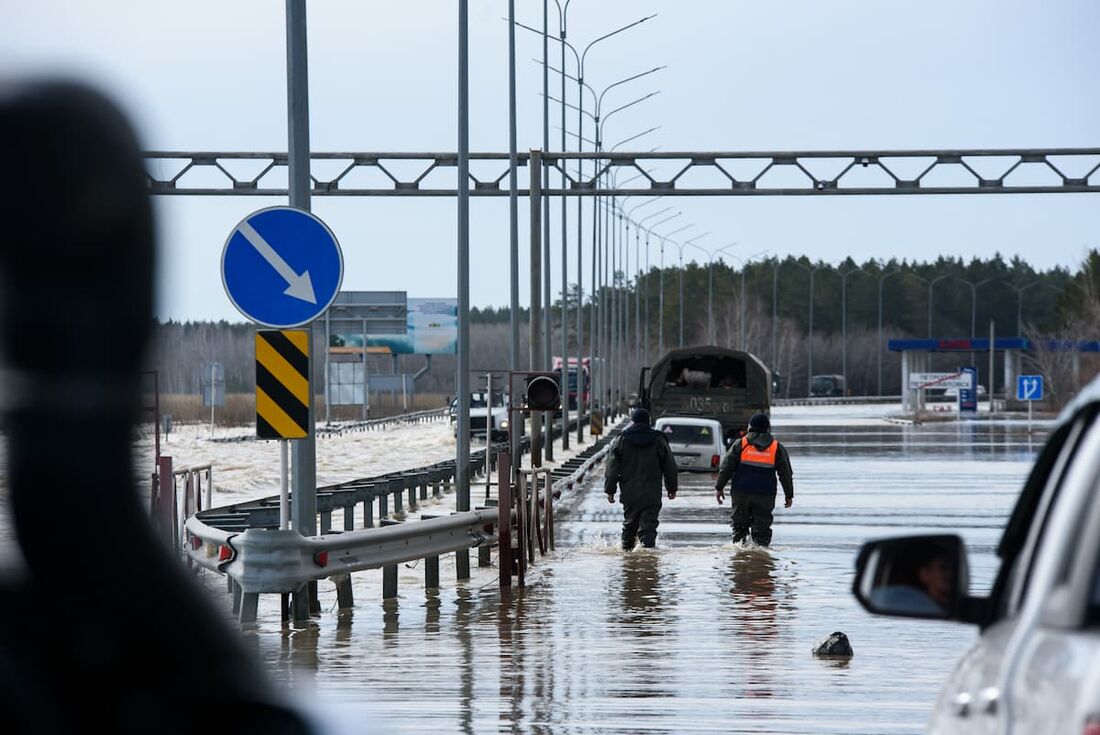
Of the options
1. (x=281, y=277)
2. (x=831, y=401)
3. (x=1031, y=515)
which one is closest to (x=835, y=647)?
(x=281, y=277)

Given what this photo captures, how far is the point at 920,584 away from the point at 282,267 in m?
10.5

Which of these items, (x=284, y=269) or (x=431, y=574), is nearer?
(x=284, y=269)

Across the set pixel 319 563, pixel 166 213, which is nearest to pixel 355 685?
pixel 319 563

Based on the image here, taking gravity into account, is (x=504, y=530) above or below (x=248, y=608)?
above

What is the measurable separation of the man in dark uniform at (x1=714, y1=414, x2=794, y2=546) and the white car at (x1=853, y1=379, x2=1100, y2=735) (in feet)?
58.8

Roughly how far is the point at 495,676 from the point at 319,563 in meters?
2.63

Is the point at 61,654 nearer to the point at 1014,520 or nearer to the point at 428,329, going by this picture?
the point at 1014,520

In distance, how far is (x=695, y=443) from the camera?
4456 cm

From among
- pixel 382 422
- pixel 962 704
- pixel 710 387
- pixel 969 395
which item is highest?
pixel 710 387

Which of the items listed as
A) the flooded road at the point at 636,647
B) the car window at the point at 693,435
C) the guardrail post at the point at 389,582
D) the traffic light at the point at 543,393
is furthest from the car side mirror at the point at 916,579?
the car window at the point at 693,435

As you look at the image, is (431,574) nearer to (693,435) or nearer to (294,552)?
(294,552)

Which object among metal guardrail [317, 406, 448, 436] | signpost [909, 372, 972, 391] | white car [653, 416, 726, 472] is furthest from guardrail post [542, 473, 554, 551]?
signpost [909, 372, 972, 391]

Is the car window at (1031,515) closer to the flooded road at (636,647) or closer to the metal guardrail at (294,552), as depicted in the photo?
the flooded road at (636,647)

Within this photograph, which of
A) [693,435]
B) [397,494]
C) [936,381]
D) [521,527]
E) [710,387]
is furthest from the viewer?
[936,381]
